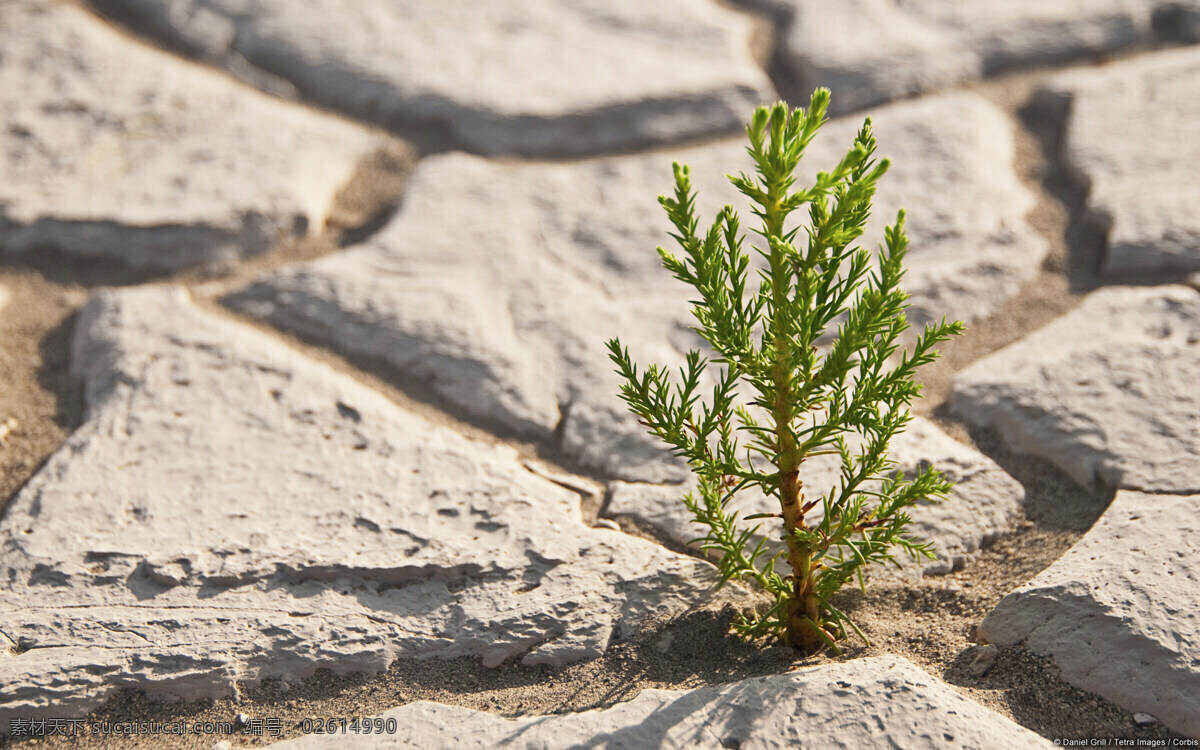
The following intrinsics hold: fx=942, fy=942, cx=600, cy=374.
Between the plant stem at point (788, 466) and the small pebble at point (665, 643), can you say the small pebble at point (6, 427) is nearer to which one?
the small pebble at point (665, 643)

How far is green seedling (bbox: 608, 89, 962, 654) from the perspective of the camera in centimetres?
123

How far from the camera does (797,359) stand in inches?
53.4

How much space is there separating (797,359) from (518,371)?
890 mm

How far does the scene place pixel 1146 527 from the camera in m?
1.60

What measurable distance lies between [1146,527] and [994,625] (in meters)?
0.33

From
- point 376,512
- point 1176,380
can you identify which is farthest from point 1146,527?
point 376,512

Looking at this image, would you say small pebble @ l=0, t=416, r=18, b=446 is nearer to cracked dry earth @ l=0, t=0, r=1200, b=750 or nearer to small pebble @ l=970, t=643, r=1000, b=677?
cracked dry earth @ l=0, t=0, r=1200, b=750

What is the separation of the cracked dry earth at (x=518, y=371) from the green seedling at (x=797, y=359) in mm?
159

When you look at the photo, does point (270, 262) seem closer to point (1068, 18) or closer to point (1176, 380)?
point (1176, 380)

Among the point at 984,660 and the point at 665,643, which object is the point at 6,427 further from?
the point at 984,660

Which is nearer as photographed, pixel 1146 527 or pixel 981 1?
pixel 1146 527

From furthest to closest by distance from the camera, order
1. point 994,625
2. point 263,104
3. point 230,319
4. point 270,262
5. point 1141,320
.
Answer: point 263,104 → point 270,262 → point 230,319 → point 1141,320 → point 994,625

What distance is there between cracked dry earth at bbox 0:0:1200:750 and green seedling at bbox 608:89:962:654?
16 centimetres

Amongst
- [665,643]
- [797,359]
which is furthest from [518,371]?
[797,359]
